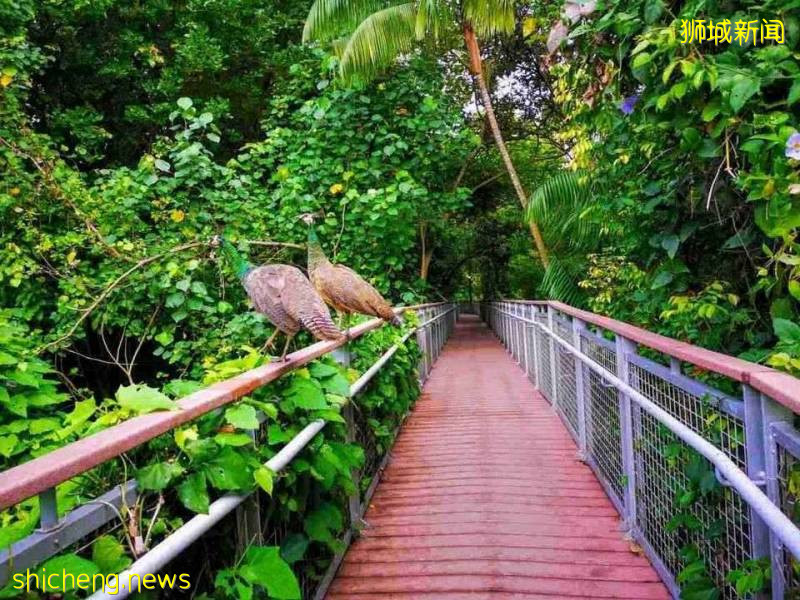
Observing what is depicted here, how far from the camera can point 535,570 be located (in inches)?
100

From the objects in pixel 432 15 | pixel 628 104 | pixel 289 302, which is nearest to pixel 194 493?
pixel 289 302

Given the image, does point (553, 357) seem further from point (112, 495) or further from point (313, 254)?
point (112, 495)

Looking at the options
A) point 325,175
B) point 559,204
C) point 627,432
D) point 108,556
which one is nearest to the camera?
point 108,556

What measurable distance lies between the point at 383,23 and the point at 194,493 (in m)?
8.15

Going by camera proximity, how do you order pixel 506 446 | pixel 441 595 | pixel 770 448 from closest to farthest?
pixel 770 448 < pixel 441 595 < pixel 506 446

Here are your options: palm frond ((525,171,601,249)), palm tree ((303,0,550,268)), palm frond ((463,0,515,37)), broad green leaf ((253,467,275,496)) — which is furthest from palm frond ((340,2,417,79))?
broad green leaf ((253,467,275,496))

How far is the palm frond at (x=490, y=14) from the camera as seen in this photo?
855 cm

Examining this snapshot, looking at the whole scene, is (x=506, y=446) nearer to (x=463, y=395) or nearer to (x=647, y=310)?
(x=647, y=310)

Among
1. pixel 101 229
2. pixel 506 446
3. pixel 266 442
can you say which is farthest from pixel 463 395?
pixel 266 442

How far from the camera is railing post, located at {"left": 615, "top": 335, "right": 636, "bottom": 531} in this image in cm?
270

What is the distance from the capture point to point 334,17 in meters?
8.38

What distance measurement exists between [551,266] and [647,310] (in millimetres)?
5770

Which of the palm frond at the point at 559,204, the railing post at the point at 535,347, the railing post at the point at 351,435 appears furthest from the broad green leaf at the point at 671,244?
the palm frond at the point at 559,204

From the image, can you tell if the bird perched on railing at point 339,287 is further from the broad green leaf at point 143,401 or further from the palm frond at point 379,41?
the palm frond at point 379,41
